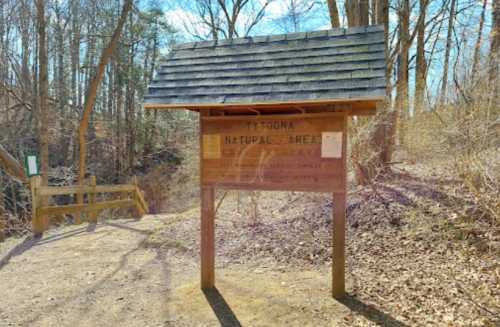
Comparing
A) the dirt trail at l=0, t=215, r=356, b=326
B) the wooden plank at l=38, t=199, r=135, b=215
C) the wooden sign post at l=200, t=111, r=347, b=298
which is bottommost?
the dirt trail at l=0, t=215, r=356, b=326

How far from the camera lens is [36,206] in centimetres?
674

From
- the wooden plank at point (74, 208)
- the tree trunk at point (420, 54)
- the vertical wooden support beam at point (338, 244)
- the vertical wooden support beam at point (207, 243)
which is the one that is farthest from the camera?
the tree trunk at point (420, 54)

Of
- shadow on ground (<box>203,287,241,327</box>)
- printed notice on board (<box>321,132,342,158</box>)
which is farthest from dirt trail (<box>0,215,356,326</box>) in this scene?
printed notice on board (<box>321,132,342,158</box>)

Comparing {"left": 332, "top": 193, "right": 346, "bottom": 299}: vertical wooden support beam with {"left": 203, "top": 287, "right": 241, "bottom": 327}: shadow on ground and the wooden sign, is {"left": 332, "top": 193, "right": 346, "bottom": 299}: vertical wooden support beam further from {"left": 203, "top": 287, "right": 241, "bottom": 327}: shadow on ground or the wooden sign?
{"left": 203, "top": 287, "right": 241, "bottom": 327}: shadow on ground

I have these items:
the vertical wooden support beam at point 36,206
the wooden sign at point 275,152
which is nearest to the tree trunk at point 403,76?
the wooden sign at point 275,152

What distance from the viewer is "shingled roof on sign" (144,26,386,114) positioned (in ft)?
10.6

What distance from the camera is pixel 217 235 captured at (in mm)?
6285

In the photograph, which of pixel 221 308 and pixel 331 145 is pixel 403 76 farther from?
pixel 221 308

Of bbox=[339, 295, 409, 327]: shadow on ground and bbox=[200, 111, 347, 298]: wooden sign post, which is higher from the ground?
bbox=[200, 111, 347, 298]: wooden sign post

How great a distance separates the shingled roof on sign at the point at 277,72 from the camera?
10.6ft

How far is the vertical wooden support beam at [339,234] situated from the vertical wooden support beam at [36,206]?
5981 mm

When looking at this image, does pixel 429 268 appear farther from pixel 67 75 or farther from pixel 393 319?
pixel 67 75

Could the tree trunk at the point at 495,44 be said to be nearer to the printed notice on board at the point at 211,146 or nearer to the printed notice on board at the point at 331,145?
the printed notice on board at the point at 331,145

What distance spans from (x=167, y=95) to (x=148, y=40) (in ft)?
57.1
